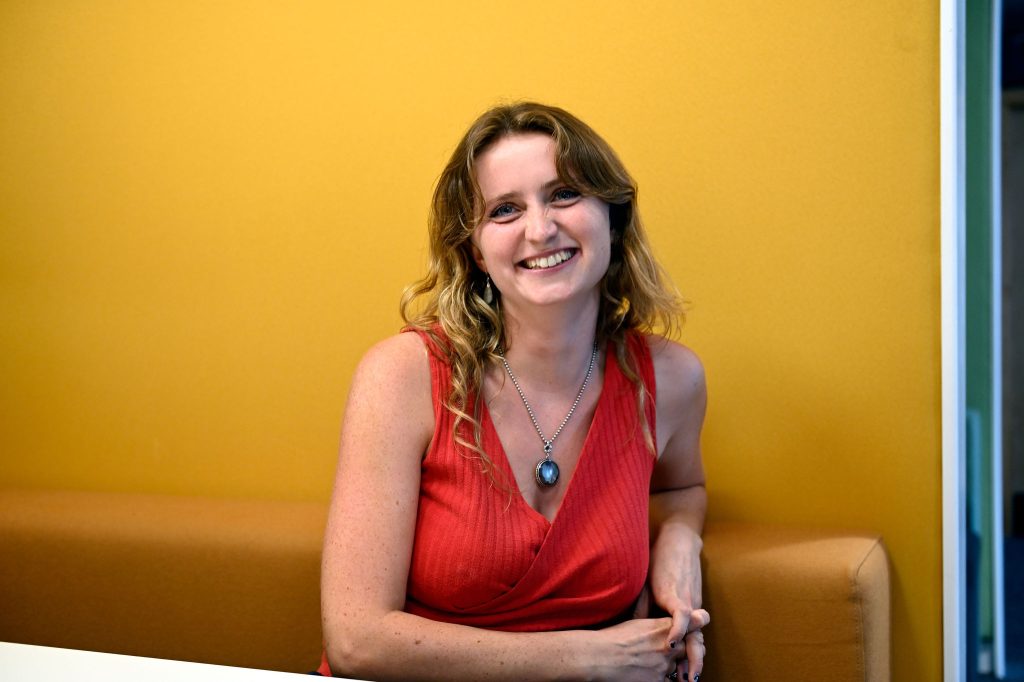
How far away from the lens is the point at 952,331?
1.79 meters

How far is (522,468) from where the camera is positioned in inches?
64.9

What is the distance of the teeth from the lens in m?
1.62

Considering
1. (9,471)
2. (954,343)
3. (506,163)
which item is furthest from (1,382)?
(954,343)

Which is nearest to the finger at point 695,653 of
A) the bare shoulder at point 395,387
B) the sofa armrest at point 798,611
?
the sofa armrest at point 798,611

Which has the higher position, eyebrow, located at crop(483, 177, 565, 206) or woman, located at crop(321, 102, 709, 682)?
eyebrow, located at crop(483, 177, 565, 206)

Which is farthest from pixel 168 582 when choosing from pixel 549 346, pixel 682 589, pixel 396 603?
pixel 682 589

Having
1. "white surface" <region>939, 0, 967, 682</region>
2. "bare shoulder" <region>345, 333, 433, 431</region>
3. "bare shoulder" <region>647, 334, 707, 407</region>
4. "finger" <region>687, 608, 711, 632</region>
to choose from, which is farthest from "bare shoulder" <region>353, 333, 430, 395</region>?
"white surface" <region>939, 0, 967, 682</region>

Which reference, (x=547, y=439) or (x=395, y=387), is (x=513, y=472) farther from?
(x=395, y=387)

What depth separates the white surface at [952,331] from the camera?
5.80 ft

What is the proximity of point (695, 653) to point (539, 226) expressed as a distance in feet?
2.27

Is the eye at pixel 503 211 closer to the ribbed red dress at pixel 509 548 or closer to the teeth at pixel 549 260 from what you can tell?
the teeth at pixel 549 260

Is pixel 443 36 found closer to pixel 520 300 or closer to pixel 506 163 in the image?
pixel 506 163

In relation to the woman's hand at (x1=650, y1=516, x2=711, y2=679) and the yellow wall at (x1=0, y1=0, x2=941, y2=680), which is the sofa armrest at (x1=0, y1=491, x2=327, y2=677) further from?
the woman's hand at (x1=650, y1=516, x2=711, y2=679)

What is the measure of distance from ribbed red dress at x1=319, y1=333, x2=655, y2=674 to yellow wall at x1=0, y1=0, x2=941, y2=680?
426 mm
